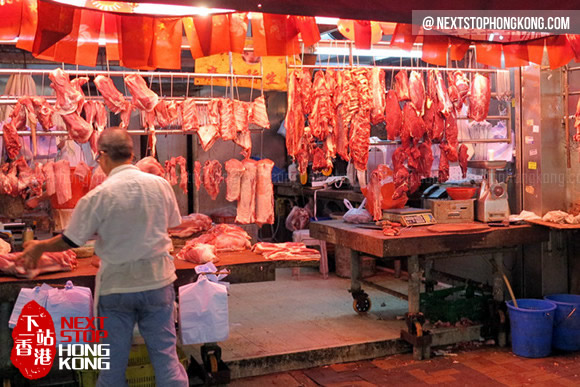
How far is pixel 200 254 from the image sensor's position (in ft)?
17.2

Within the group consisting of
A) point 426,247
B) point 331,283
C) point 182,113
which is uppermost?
point 182,113

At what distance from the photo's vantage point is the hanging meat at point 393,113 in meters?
6.49

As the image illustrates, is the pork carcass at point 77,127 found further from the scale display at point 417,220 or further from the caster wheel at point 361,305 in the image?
the caster wheel at point 361,305

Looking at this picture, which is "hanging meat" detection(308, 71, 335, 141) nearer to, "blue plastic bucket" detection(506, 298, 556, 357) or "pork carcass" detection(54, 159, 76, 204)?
"pork carcass" detection(54, 159, 76, 204)

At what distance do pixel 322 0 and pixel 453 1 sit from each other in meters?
0.94

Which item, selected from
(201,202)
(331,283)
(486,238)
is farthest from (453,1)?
(201,202)

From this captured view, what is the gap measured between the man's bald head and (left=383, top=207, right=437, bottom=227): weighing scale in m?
3.45

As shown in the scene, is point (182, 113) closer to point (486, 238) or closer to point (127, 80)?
point (127, 80)

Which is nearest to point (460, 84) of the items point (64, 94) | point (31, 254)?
point (64, 94)

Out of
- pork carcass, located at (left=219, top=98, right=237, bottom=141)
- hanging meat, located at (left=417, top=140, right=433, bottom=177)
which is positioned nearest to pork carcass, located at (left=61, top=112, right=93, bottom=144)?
pork carcass, located at (left=219, top=98, right=237, bottom=141)

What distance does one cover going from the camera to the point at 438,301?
6664 millimetres

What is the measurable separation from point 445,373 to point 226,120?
316 centimetres

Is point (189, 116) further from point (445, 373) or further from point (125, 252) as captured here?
point (445, 373)

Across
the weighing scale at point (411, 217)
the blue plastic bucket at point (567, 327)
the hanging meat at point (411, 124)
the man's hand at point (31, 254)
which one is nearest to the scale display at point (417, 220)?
the weighing scale at point (411, 217)
